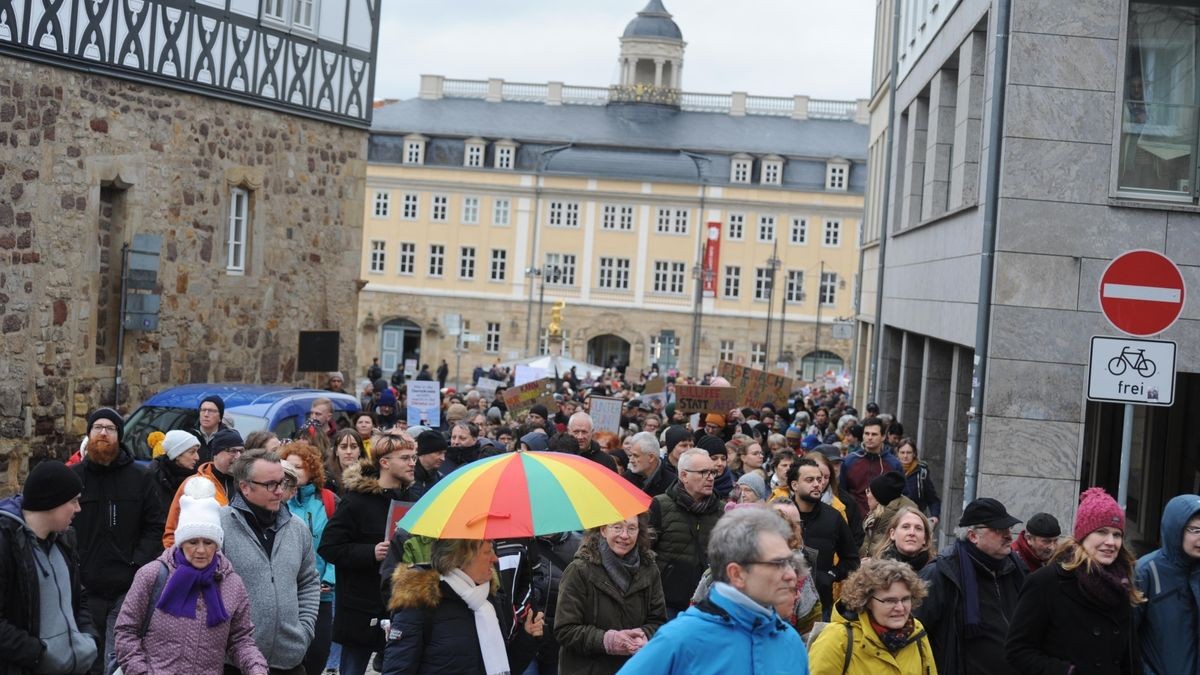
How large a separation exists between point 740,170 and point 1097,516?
223 feet

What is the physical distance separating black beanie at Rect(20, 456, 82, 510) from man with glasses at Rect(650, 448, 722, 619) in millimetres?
3245

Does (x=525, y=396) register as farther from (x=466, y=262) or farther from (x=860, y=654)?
(x=466, y=262)

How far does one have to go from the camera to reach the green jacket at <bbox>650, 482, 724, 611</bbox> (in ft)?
27.9

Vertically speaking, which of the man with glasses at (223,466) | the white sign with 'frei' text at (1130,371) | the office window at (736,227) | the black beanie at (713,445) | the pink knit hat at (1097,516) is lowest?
the man with glasses at (223,466)

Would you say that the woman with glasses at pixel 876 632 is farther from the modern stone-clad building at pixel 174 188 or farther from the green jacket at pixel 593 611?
the modern stone-clad building at pixel 174 188

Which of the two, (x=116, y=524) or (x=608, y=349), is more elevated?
(x=116, y=524)

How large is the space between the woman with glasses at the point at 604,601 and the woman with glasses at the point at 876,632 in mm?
1199

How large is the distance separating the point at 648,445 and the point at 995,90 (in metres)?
4.54

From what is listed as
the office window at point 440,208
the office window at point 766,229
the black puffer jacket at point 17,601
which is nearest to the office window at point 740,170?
the office window at point 766,229

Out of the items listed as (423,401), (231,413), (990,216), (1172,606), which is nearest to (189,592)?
(1172,606)

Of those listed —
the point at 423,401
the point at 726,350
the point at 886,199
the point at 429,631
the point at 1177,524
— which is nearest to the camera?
the point at 429,631

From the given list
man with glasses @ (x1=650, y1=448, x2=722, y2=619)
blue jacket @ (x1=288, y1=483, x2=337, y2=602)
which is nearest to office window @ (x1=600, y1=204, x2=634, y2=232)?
blue jacket @ (x1=288, y1=483, x2=337, y2=602)

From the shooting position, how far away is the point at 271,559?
23.4 ft

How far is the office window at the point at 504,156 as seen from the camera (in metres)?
74.9
